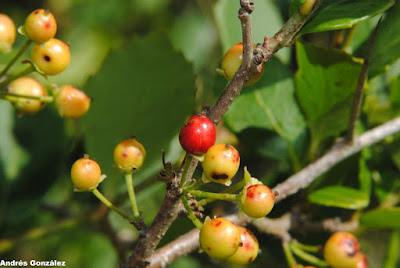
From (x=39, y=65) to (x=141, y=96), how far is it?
309mm

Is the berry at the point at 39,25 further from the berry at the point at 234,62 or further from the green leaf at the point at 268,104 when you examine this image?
the green leaf at the point at 268,104

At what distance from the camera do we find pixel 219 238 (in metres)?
0.70

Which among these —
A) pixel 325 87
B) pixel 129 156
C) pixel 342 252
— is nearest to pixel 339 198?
pixel 342 252

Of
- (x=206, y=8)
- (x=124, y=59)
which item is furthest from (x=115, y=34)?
(x=124, y=59)

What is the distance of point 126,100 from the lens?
1.15 meters

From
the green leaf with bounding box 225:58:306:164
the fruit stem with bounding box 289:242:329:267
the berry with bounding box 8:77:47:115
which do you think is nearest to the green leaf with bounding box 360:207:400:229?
the fruit stem with bounding box 289:242:329:267

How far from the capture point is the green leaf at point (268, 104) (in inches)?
44.3

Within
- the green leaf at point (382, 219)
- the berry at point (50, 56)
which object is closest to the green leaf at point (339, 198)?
the green leaf at point (382, 219)

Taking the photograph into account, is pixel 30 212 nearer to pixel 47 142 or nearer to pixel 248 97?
pixel 47 142

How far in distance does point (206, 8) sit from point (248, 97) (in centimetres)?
166

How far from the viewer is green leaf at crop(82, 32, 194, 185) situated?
1119 millimetres

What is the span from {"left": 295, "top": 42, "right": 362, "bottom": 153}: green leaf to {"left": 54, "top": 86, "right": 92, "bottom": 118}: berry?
0.49m

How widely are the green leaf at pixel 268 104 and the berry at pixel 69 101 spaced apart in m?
0.36

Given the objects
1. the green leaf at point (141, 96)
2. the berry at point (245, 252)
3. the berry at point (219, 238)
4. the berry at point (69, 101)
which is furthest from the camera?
the green leaf at point (141, 96)
